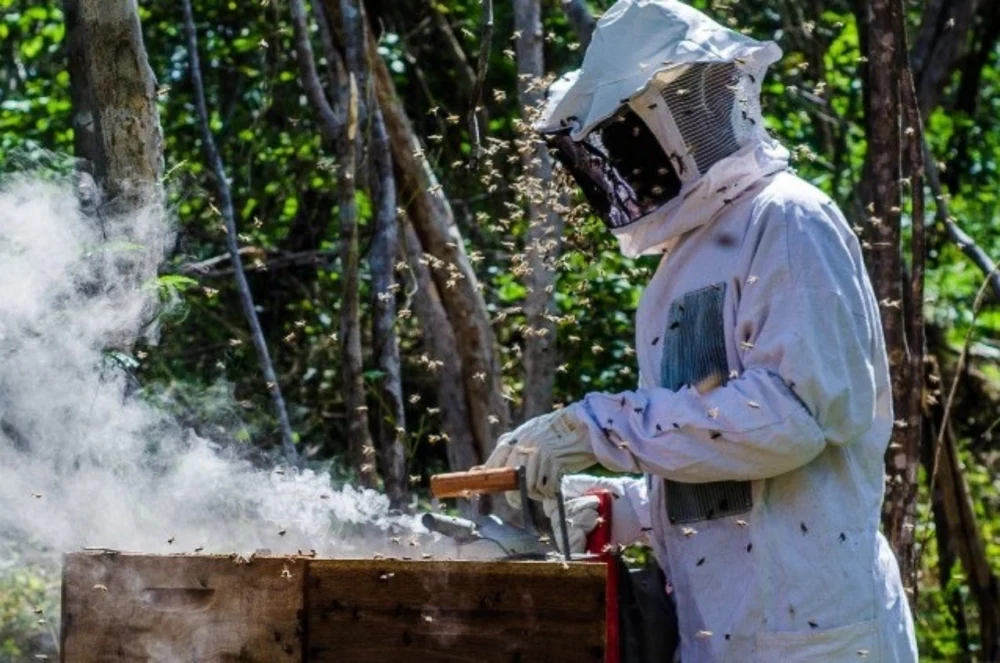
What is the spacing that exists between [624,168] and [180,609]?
119 cm

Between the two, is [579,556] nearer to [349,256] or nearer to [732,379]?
[732,379]

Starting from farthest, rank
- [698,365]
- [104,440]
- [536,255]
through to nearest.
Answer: [536,255], [104,440], [698,365]

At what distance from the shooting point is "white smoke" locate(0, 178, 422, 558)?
283cm

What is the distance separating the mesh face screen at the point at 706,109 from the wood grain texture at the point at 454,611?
0.89 metres

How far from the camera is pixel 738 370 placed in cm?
262

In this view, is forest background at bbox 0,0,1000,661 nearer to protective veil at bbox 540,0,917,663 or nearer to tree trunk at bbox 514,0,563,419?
tree trunk at bbox 514,0,563,419

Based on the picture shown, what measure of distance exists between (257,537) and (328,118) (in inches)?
107

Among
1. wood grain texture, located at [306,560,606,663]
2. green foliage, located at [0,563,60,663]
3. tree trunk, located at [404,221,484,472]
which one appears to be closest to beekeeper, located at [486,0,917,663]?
wood grain texture, located at [306,560,606,663]

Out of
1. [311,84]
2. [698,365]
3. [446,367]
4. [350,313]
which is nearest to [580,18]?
[311,84]

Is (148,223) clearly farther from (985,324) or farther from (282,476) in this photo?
(985,324)

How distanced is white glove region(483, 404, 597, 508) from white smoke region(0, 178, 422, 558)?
29 cm

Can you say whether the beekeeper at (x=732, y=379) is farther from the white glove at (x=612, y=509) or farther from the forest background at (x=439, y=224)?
the forest background at (x=439, y=224)

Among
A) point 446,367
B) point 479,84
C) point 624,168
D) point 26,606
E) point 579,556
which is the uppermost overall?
point 479,84

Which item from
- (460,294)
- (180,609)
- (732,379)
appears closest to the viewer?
(180,609)
